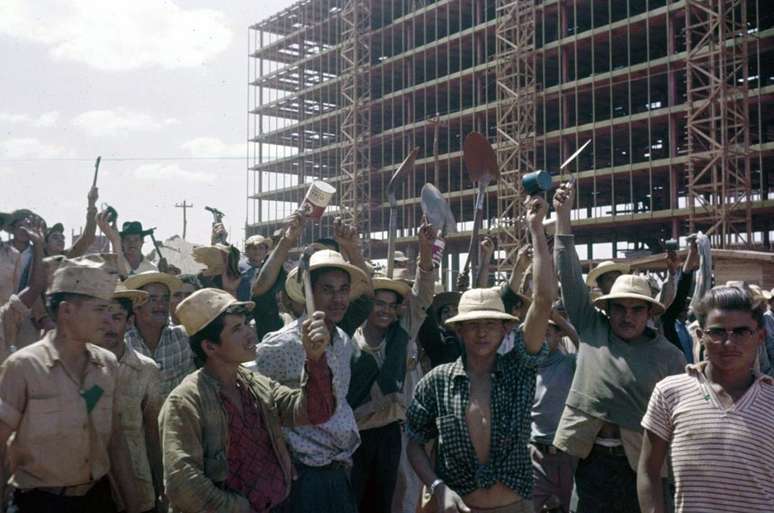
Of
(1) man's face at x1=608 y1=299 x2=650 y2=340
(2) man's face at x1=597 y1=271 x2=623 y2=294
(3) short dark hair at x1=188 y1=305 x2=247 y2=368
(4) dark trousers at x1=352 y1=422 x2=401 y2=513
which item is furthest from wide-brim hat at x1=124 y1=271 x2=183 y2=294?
(2) man's face at x1=597 y1=271 x2=623 y2=294

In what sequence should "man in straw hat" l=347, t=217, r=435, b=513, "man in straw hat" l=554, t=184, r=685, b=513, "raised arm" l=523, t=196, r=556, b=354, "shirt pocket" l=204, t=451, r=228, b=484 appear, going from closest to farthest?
1. "shirt pocket" l=204, t=451, r=228, b=484
2. "raised arm" l=523, t=196, r=556, b=354
3. "man in straw hat" l=554, t=184, r=685, b=513
4. "man in straw hat" l=347, t=217, r=435, b=513

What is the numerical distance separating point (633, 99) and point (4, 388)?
4344cm

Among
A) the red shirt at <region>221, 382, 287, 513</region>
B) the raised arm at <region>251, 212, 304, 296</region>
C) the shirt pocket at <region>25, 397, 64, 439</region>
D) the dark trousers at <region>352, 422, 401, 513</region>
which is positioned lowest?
the dark trousers at <region>352, 422, 401, 513</region>

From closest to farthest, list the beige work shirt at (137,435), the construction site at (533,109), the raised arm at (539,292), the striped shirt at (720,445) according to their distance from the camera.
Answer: the striped shirt at (720,445) → the beige work shirt at (137,435) → the raised arm at (539,292) → the construction site at (533,109)

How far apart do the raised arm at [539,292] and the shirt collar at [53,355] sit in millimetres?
2284

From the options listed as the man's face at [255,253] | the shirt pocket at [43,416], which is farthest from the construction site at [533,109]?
the shirt pocket at [43,416]

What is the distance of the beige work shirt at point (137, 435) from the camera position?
14.0 ft

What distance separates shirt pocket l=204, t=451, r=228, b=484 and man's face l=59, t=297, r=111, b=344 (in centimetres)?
93

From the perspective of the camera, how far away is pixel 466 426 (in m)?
4.47

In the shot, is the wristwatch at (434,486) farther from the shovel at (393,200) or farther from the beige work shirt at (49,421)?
the shovel at (393,200)

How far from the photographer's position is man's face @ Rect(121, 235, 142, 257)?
864cm

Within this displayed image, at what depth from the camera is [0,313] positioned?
18.5ft

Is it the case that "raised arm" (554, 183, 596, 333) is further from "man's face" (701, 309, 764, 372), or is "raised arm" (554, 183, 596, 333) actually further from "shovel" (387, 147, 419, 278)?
"shovel" (387, 147, 419, 278)

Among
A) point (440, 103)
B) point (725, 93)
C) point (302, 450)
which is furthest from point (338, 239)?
point (440, 103)
